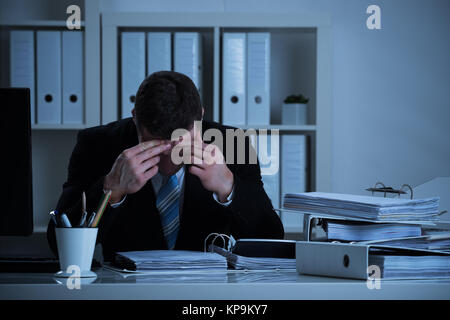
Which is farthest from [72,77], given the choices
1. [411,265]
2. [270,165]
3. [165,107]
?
[411,265]

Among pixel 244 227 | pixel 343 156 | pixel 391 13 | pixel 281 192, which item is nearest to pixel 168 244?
pixel 244 227

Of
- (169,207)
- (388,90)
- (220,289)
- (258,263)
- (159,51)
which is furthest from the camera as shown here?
(388,90)

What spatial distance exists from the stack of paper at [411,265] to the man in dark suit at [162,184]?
22.2 inches

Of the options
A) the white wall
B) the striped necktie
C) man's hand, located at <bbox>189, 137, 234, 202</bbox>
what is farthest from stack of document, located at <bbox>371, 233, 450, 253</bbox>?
the white wall

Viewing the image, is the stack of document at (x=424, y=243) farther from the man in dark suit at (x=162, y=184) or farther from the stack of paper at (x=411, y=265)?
the man in dark suit at (x=162, y=184)

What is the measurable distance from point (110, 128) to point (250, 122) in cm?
79

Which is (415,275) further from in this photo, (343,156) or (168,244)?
A: (343,156)

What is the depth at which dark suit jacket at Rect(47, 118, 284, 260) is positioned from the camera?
159cm

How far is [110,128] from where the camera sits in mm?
1885

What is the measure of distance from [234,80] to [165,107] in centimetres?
105

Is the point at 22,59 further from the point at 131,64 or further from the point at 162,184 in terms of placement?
the point at 162,184

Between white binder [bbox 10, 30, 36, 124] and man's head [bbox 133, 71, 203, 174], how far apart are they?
112cm

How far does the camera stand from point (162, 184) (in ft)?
5.73

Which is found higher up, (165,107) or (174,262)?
(165,107)
